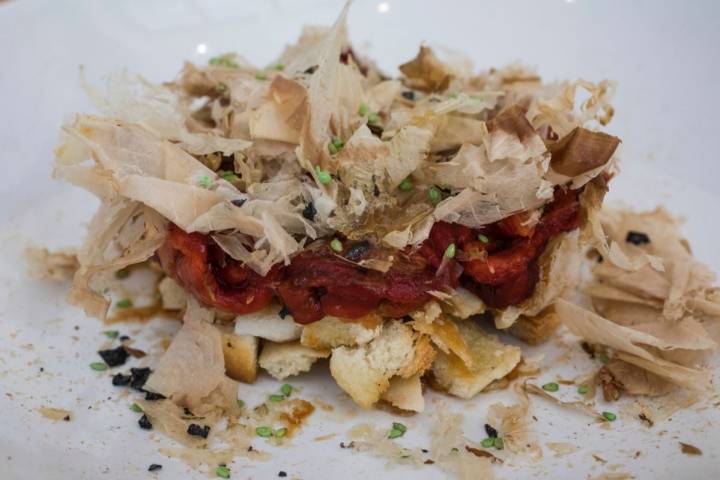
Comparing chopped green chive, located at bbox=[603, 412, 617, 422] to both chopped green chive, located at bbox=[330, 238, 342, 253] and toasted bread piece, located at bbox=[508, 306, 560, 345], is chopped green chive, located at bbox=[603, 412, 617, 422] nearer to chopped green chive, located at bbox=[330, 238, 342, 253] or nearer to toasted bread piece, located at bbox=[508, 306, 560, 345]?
toasted bread piece, located at bbox=[508, 306, 560, 345]

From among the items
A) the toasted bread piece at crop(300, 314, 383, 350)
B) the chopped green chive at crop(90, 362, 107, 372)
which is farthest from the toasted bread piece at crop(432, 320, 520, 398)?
the chopped green chive at crop(90, 362, 107, 372)

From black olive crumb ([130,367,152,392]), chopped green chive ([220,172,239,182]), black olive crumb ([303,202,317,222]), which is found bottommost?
black olive crumb ([130,367,152,392])

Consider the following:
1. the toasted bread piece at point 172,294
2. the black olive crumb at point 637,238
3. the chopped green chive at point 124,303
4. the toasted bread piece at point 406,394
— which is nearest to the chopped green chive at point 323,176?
the toasted bread piece at point 406,394

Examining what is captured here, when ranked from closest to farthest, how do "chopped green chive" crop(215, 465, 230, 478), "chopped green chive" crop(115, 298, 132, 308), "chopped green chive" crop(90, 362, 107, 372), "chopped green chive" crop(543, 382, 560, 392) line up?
"chopped green chive" crop(215, 465, 230, 478)
"chopped green chive" crop(543, 382, 560, 392)
"chopped green chive" crop(90, 362, 107, 372)
"chopped green chive" crop(115, 298, 132, 308)

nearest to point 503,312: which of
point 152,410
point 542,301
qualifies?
point 542,301

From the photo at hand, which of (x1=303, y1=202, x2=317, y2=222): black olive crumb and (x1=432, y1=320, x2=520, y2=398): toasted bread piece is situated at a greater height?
(x1=303, y1=202, x2=317, y2=222): black olive crumb

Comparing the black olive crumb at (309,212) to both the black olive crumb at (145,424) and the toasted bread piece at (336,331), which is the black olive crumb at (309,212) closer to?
the toasted bread piece at (336,331)

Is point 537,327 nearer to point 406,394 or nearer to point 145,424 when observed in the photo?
point 406,394
